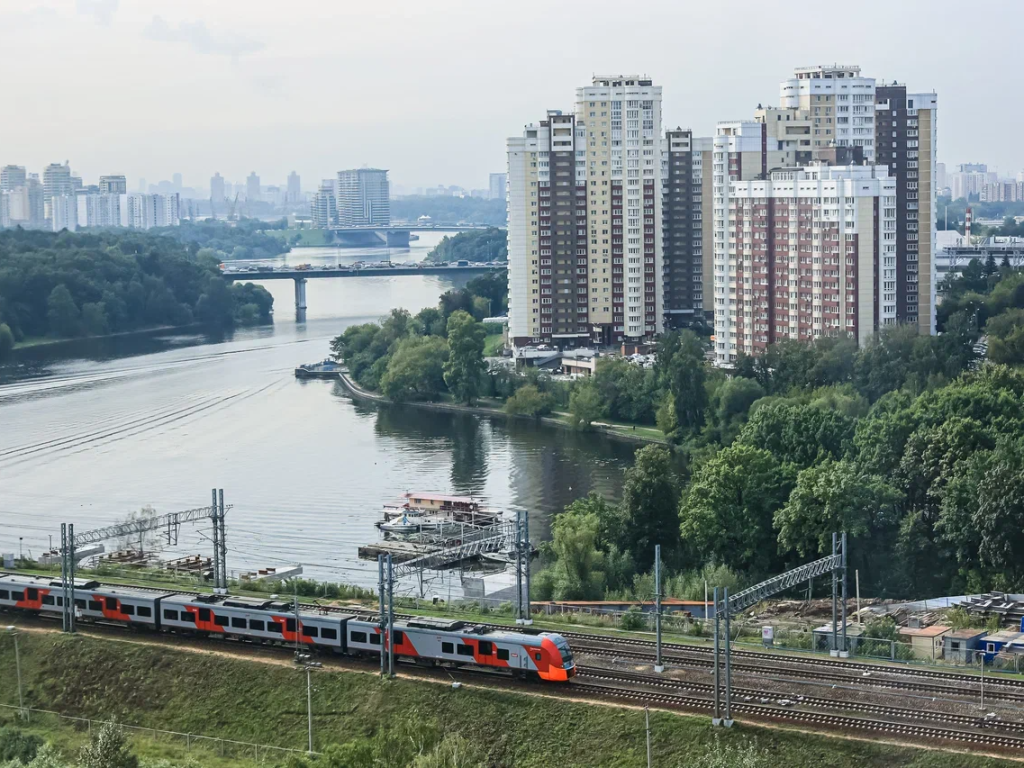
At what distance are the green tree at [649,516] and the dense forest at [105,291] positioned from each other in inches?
701

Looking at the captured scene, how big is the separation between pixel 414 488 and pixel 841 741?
9446mm

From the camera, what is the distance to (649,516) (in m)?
12.6

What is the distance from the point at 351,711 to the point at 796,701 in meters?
2.30

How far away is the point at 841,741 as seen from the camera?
23.1 ft

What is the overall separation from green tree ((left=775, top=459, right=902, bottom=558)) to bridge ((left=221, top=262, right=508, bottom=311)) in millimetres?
23584

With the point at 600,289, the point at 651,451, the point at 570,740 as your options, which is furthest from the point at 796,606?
the point at 600,289

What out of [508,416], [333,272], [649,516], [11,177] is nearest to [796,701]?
[649,516]

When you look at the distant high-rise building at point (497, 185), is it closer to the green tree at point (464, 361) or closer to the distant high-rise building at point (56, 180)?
the distant high-rise building at point (56, 180)

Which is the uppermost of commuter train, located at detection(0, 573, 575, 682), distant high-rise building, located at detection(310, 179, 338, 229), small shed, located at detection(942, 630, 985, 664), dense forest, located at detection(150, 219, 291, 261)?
distant high-rise building, located at detection(310, 179, 338, 229)

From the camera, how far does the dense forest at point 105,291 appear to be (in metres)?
30.0

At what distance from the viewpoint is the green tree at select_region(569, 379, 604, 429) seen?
1992 cm

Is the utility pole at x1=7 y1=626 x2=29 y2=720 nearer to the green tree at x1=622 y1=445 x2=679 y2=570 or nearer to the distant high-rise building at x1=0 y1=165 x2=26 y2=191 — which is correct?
the green tree at x1=622 y1=445 x2=679 y2=570

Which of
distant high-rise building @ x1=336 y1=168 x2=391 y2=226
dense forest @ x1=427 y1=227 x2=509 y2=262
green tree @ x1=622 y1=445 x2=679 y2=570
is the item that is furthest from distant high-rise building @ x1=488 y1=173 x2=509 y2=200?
green tree @ x1=622 y1=445 x2=679 y2=570

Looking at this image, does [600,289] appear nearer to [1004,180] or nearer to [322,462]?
[322,462]
